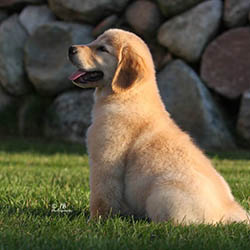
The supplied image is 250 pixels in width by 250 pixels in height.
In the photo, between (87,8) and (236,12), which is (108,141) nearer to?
(236,12)

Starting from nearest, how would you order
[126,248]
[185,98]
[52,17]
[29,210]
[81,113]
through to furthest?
[126,248]
[29,210]
[185,98]
[81,113]
[52,17]

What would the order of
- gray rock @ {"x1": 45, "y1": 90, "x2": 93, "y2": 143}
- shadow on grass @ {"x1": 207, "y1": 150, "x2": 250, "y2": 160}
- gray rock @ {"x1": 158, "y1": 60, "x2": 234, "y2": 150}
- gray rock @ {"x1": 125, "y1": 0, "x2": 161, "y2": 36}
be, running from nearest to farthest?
shadow on grass @ {"x1": 207, "y1": 150, "x2": 250, "y2": 160} → gray rock @ {"x1": 158, "y1": 60, "x2": 234, "y2": 150} → gray rock @ {"x1": 45, "y1": 90, "x2": 93, "y2": 143} → gray rock @ {"x1": 125, "y1": 0, "x2": 161, "y2": 36}

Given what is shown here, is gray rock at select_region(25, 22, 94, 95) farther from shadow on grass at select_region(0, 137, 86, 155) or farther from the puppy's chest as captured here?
the puppy's chest

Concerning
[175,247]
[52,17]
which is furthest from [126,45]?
[52,17]

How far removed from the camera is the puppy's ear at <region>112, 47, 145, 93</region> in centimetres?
329

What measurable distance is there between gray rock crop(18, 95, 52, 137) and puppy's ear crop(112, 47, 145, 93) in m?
6.44

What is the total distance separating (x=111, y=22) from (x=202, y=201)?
7.00m

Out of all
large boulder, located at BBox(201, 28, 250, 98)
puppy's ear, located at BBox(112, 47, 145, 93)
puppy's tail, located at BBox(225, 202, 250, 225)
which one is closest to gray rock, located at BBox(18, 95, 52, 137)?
large boulder, located at BBox(201, 28, 250, 98)

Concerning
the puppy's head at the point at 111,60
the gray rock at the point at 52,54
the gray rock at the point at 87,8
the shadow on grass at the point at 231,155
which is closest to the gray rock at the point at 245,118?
the shadow on grass at the point at 231,155

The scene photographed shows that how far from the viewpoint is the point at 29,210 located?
3.32 meters

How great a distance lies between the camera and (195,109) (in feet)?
27.5

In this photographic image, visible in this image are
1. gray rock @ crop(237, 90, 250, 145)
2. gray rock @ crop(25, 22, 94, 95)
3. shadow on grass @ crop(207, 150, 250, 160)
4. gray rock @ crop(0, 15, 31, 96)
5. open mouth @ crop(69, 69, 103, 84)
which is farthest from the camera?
gray rock @ crop(0, 15, 31, 96)

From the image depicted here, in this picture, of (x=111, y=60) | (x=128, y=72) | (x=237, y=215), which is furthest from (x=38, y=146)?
(x=237, y=215)

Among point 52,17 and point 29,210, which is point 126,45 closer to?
point 29,210
